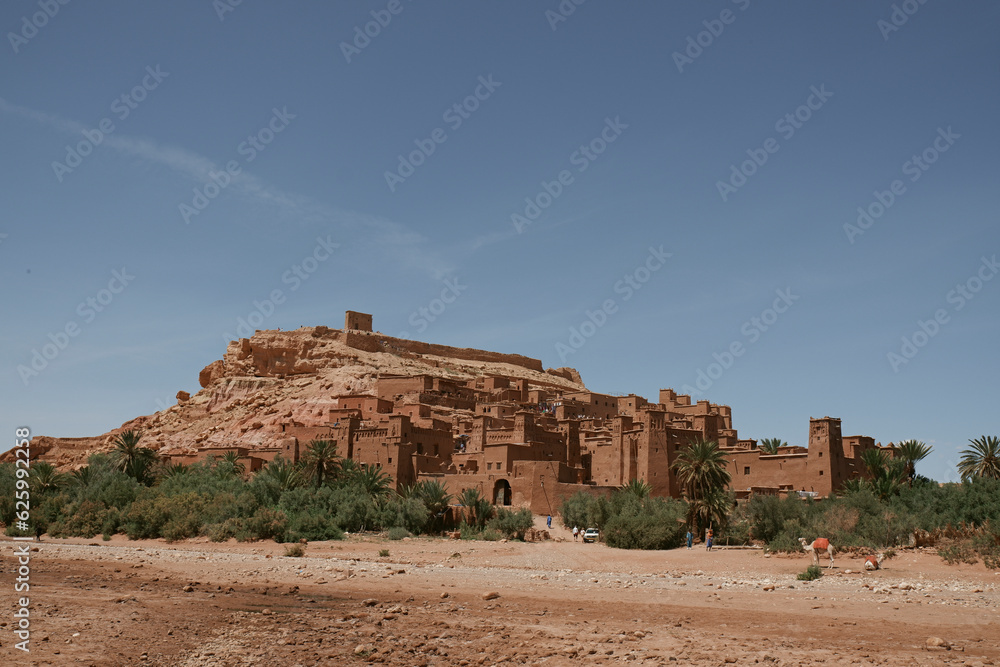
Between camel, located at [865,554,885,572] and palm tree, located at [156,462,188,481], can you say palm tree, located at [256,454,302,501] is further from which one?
camel, located at [865,554,885,572]

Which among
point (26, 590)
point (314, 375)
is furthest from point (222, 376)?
point (26, 590)

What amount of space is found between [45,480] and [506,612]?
36737 mm

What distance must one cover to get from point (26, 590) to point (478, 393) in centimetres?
4804

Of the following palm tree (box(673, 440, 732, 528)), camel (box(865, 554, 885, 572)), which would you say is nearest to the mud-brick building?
palm tree (box(673, 440, 732, 528))

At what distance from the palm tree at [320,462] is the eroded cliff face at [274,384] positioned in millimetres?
21122

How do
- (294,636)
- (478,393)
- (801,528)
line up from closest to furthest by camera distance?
(294,636)
(801,528)
(478,393)

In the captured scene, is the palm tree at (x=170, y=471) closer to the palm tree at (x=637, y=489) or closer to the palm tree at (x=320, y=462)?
the palm tree at (x=320, y=462)

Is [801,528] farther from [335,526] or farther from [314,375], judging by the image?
[314,375]

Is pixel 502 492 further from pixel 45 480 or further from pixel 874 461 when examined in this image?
pixel 45 480

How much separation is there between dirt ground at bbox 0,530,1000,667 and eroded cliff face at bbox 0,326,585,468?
39145 mm

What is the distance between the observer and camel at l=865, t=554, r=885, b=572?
22.4 m

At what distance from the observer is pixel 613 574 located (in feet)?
78.8

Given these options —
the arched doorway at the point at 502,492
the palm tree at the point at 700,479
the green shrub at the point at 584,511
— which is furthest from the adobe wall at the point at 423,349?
the palm tree at the point at 700,479

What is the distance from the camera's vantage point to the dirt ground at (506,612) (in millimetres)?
13617
